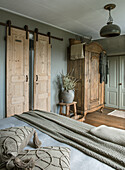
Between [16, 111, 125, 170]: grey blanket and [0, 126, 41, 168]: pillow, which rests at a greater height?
[0, 126, 41, 168]: pillow

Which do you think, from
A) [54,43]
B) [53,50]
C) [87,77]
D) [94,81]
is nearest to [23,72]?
[53,50]

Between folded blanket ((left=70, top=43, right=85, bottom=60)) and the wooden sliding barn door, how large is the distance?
2.37ft

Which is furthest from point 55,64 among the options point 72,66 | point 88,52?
point 88,52

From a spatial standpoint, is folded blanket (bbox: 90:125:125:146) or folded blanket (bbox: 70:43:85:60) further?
folded blanket (bbox: 70:43:85:60)

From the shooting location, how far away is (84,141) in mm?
1326

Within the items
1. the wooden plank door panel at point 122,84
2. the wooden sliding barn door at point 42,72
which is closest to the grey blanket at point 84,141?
the wooden sliding barn door at point 42,72

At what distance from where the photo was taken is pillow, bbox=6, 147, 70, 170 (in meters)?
0.81

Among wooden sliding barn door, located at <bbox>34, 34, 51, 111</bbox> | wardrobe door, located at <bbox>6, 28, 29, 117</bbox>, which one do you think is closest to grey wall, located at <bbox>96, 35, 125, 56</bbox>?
wooden sliding barn door, located at <bbox>34, 34, 51, 111</bbox>

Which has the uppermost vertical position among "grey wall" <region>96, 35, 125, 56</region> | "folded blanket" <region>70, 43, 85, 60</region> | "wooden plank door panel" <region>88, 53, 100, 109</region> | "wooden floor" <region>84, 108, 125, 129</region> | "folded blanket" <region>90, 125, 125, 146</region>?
"grey wall" <region>96, 35, 125, 56</region>

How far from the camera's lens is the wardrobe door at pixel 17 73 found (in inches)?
122

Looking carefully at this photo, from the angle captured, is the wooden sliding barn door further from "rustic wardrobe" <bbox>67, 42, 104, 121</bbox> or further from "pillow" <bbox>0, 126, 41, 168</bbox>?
"pillow" <bbox>0, 126, 41, 168</bbox>

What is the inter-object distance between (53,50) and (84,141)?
320cm

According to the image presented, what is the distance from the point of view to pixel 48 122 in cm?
183

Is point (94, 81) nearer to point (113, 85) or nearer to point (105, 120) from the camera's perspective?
point (105, 120)
